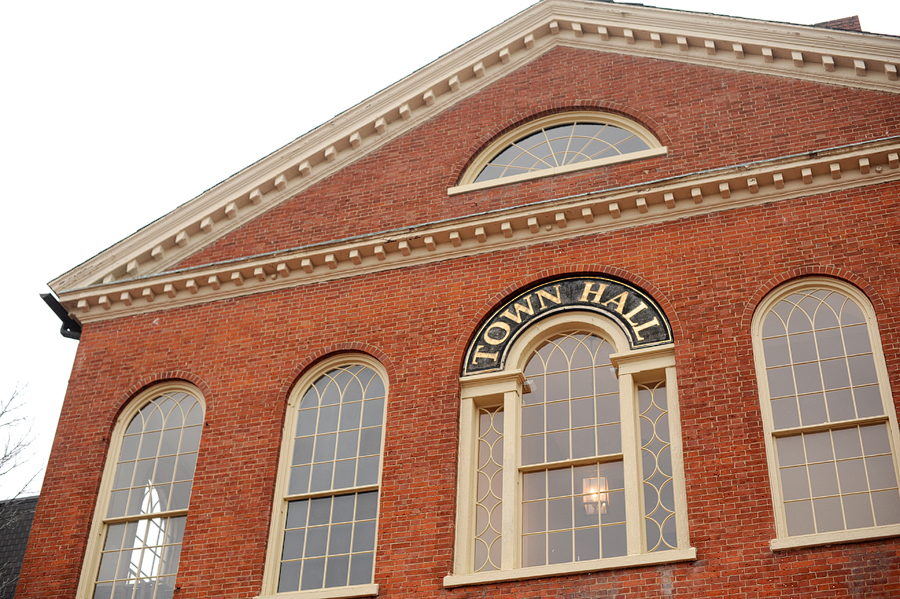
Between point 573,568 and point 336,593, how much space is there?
312cm

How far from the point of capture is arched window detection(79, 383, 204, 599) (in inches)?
595

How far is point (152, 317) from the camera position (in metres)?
17.4

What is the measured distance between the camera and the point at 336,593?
1360 cm

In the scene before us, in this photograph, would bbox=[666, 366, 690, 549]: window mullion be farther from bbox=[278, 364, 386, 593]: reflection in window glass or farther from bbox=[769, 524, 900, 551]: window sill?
bbox=[278, 364, 386, 593]: reflection in window glass

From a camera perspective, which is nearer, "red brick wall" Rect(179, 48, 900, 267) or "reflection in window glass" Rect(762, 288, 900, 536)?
"reflection in window glass" Rect(762, 288, 900, 536)

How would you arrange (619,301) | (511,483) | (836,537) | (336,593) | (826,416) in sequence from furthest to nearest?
(619,301), (511,483), (336,593), (826,416), (836,537)

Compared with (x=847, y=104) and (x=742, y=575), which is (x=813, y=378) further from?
(x=847, y=104)

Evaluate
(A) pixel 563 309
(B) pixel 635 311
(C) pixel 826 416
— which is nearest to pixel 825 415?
(C) pixel 826 416

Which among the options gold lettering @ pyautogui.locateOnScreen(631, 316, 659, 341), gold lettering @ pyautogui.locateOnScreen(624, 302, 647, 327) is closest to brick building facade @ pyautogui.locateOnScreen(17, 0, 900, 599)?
gold lettering @ pyautogui.locateOnScreen(631, 316, 659, 341)

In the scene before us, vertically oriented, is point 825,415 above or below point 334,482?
above

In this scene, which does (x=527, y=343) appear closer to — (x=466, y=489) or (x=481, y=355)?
(x=481, y=355)

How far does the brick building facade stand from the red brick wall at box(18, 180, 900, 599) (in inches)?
1.6

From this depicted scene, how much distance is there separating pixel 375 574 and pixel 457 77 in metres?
8.46

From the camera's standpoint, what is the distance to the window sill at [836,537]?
460 inches
